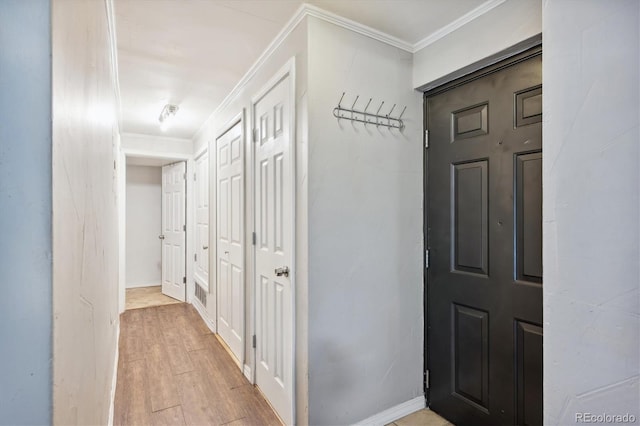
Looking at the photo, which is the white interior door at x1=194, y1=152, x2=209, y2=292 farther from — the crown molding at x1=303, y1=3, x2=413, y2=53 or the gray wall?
the gray wall

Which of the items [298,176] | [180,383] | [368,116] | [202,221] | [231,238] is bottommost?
[180,383]

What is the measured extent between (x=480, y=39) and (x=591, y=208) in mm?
1124

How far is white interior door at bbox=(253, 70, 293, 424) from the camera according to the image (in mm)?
1837

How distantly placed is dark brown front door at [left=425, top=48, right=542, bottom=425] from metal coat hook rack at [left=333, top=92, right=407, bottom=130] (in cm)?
25

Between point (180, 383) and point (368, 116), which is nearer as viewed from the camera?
point (368, 116)

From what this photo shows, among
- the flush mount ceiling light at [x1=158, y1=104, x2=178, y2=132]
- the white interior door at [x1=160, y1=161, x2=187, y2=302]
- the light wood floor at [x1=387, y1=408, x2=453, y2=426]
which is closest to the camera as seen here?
the light wood floor at [x1=387, y1=408, x2=453, y2=426]

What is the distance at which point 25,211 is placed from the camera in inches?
19.9

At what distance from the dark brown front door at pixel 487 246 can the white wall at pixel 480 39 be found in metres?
0.11

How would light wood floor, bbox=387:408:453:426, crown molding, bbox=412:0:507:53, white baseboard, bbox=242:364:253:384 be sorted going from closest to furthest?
1. crown molding, bbox=412:0:507:53
2. light wood floor, bbox=387:408:453:426
3. white baseboard, bbox=242:364:253:384

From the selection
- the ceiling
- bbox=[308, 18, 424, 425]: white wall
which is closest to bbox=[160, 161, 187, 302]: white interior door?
the ceiling

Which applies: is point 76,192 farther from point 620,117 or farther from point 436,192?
point 436,192

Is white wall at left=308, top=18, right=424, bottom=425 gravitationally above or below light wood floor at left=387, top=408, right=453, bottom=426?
above

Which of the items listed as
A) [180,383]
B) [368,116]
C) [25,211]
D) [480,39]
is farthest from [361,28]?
[180,383]

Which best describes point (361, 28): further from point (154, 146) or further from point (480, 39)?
point (154, 146)
